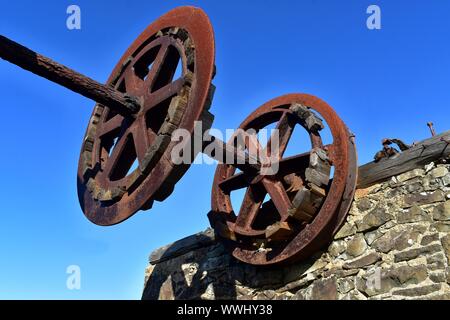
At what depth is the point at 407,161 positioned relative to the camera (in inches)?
171

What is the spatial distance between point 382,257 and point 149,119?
7.94 feet

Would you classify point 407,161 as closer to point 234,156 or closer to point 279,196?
point 279,196

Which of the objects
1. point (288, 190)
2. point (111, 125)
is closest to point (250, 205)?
point (288, 190)

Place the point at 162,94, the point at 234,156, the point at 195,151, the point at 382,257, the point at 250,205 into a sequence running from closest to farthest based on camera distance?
the point at 195,151
the point at 382,257
the point at 162,94
the point at 234,156
the point at 250,205

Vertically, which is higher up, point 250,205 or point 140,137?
point 140,137

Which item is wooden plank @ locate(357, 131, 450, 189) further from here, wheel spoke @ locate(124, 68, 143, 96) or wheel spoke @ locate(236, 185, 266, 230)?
wheel spoke @ locate(124, 68, 143, 96)

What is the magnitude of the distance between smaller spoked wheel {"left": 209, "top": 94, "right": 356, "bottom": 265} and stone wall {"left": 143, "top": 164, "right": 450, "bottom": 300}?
19cm

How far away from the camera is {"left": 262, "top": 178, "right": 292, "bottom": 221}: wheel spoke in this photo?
4.61m

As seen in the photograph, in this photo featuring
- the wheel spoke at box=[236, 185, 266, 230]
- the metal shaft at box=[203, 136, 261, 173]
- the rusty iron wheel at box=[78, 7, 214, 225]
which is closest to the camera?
the rusty iron wheel at box=[78, 7, 214, 225]

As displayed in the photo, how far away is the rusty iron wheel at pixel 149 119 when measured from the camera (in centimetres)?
383

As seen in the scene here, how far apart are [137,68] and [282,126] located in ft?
5.56

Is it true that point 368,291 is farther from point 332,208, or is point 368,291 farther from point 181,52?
point 181,52

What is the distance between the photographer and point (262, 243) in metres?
4.96

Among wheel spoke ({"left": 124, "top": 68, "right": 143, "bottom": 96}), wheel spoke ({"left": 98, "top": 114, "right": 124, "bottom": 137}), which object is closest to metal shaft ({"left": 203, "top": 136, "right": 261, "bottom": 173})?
wheel spoke ({"left": 124, "top": 68, "right": 143, "bottom": 96})
